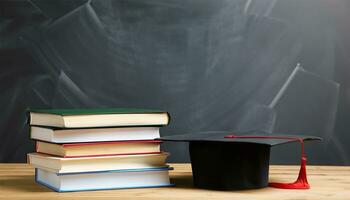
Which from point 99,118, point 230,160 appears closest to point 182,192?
point 230,160

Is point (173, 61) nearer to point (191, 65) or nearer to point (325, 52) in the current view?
point (191, 65)

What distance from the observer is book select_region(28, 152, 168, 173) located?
106 cm

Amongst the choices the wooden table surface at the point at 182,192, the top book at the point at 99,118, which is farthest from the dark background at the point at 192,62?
the top book at the point at 99,118

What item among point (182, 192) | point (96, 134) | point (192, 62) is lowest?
point (182, 192)

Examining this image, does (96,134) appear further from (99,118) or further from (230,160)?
(230,160)

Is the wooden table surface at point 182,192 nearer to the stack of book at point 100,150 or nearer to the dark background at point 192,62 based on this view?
the stack of book at point 100,150

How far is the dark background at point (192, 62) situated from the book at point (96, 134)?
614mm

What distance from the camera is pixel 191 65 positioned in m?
1.76

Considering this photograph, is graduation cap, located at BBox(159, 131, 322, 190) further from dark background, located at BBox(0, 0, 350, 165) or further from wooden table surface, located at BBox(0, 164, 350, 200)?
dark background, located at BBox(0, 0, 350, 165)

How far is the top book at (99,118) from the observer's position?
3.53 feet

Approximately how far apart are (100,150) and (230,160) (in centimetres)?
24

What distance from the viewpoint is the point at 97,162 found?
3.59 feet

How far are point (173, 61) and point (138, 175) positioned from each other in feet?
2.29

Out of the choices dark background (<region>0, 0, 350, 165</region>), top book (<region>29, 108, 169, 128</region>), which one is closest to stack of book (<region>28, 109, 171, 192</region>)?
top book (<region>29, 108, 169, 128</region>)
